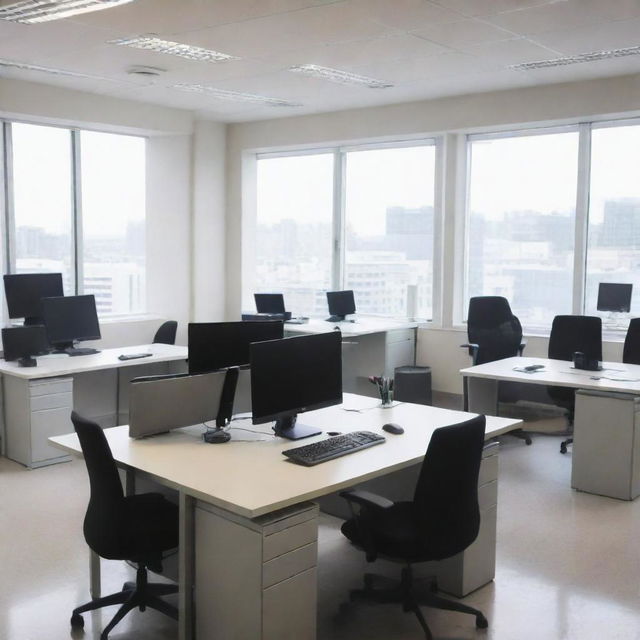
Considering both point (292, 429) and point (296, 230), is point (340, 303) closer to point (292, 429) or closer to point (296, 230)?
point (296, 230)

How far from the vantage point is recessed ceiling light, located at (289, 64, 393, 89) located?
6.39 metres

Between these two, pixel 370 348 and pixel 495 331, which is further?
pixel 370 348

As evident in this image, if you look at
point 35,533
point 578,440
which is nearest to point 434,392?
point 578,440

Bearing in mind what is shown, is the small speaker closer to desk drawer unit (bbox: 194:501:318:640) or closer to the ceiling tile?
the ceiling tile

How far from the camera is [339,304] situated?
8.29 m

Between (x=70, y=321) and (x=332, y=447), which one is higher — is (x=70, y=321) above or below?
above

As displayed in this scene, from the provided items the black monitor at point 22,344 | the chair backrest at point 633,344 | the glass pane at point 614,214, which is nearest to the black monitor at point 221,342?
the black monitor at point 22,344

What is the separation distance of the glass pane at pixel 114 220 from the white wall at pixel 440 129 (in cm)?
115

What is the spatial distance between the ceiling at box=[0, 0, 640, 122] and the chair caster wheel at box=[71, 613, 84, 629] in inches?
137

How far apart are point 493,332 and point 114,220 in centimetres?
456

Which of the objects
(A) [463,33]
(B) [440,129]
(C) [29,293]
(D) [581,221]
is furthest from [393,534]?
(B) [440,129]

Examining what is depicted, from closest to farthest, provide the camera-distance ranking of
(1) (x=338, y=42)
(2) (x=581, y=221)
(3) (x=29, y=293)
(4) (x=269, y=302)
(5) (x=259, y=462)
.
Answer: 1. (5) (x=259, y=462)
2. (1) (x=338, y=42)
3. (3) (x=29, y=293)
4. (2) (x=581, y=221)
5. (4) (x=269, y=302)

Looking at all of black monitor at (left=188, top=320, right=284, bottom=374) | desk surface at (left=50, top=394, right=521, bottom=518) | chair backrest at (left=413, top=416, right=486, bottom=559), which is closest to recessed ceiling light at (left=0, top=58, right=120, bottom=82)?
black monitor at (left=188, top=320, right=284, bottom=374)

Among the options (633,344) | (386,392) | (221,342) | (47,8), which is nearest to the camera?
(221,342)
